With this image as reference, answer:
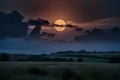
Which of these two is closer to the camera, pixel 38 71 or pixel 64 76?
pixel 64 76

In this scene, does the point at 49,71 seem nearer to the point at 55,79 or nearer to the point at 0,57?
the point at 55,79

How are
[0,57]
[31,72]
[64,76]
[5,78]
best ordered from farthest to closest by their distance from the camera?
[0,57], [31,72], [64,76], [5,78]

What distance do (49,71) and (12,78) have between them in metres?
13.0

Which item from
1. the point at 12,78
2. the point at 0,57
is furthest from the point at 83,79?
the point at 0,57

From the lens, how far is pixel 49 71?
185 feet

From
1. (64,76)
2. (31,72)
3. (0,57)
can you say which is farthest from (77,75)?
(0,57)

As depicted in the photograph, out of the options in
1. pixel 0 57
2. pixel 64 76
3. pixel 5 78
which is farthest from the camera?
pixel 0 57

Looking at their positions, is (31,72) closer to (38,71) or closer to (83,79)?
(38,71)

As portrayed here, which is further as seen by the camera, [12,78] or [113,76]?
[113,76]

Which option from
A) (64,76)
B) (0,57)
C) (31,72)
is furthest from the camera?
(0,57)

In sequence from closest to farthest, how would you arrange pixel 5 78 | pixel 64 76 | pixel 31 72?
pixel 5 78, pixel 64 76, pixel 31 72

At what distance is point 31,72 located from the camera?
54219 millimetres

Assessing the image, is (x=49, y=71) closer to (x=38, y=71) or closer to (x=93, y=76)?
(x=38, y=71)

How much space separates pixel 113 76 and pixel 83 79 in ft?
20.9
